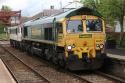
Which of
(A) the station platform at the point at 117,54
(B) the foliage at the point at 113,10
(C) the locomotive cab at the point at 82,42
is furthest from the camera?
(B) the foliage at the point at 113,10

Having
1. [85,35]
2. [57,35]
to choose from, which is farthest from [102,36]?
[57,35]

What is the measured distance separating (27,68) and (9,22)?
32.3 meters

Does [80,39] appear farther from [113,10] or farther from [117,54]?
[113,10]

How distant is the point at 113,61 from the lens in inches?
794

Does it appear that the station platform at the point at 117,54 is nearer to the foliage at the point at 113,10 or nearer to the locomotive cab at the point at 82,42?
the locomotive cab at the point at 82,42

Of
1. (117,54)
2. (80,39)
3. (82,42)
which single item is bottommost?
(117,54)

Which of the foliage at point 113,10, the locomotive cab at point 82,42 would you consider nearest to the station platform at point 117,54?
the locomotive cab at point 82,42

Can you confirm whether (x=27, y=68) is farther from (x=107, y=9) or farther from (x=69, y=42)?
(x=107, y=9)

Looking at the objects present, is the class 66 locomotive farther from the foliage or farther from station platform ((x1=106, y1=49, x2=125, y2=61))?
the foliage

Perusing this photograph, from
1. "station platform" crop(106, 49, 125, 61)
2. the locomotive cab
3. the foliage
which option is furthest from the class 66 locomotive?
the foliage

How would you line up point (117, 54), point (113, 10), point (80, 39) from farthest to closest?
point (113, 10)
point (117, 54)
point (80, 39)

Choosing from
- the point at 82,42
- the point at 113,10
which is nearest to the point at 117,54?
the point at 82,42

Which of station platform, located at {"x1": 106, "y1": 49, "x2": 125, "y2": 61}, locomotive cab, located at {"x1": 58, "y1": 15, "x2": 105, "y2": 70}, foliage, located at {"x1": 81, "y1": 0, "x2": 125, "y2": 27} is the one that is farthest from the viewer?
foliage, located at {"x1": 81, "y1": 0, "x2": 125, "y2": 27}

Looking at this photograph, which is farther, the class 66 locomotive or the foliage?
the foliage
